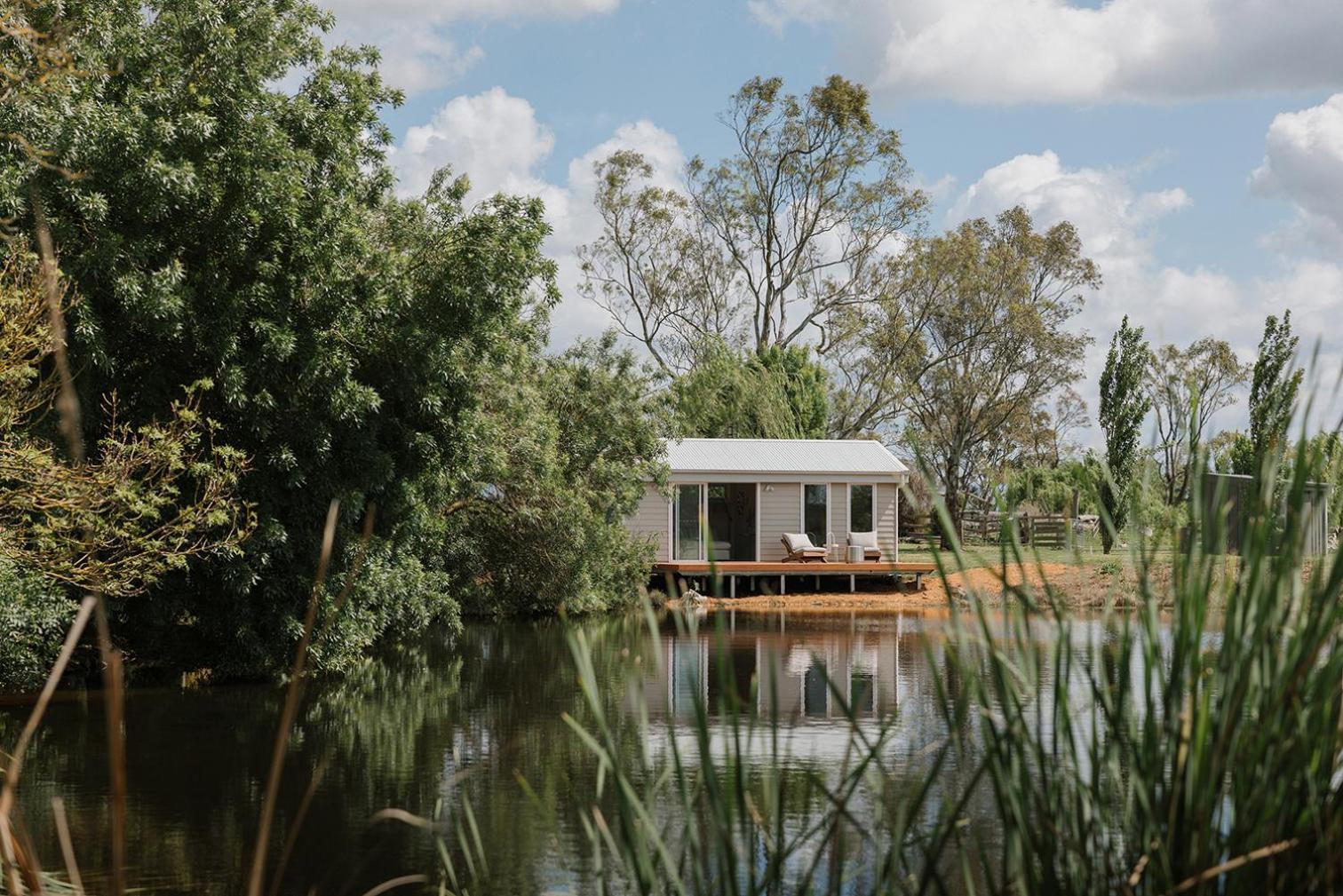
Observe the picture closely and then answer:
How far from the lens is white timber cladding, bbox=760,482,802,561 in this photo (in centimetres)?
2733

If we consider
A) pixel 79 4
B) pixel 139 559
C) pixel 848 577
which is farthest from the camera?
pixel 848 577

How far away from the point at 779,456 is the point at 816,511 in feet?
4.53

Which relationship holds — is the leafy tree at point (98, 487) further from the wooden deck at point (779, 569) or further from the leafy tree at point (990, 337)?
the leafy tree at point (990, 337)

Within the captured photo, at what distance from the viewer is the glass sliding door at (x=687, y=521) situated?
88.6 feet

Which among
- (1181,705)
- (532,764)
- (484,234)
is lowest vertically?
(532,764)

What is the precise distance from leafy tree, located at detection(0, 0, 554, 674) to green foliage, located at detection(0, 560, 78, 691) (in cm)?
153

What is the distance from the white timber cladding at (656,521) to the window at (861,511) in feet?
11.8

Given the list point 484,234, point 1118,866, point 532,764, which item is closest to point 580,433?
point 484,234

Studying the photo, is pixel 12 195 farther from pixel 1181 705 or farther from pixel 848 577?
pixel 848 577

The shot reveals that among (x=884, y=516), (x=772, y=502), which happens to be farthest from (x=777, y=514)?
(x=884, y=516)

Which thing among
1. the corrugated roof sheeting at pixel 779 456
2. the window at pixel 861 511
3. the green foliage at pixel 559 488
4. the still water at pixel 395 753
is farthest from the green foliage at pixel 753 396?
the still water at pixel 395 753

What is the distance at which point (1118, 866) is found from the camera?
88.0 inches

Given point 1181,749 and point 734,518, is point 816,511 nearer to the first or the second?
point 734,518

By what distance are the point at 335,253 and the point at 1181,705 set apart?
38.7 ft
